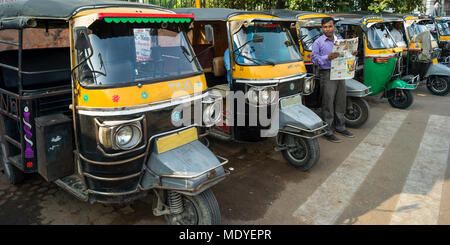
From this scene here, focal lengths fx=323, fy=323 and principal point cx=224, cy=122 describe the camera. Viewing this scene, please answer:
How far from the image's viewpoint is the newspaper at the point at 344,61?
551 centimetres

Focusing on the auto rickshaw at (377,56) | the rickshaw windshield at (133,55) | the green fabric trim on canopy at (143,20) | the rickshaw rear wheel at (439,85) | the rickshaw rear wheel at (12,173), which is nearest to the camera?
the green fabric trim on canopy at (143,20)

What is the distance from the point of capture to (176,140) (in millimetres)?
3336

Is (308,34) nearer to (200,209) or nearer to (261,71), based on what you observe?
(261,71)

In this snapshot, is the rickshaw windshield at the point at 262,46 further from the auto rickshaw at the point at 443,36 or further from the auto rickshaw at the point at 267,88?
the auto rickshaw at the point at 443,36

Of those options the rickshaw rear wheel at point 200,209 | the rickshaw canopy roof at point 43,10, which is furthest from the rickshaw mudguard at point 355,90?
the rickshaw canopy roof at point 43,10

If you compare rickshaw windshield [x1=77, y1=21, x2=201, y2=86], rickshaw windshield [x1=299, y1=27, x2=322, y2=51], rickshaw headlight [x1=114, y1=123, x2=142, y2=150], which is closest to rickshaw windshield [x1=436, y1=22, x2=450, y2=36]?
rickshaw windshield [x1=299, y1=27, x2=322, y2=51]

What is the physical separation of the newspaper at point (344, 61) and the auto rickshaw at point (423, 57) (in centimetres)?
352

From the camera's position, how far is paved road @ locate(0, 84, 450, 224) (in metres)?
3.74

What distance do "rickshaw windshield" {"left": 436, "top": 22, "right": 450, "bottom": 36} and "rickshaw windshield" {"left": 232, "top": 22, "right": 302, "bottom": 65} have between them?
11674 mm

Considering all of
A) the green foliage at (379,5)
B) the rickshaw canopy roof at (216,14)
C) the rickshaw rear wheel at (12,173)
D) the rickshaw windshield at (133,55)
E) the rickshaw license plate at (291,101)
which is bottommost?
the rickshaw rear wheel at (12,173)

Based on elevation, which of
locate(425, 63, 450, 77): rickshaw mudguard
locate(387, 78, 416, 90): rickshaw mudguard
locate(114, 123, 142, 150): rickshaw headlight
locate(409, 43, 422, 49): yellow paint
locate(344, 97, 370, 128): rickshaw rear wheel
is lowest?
locate(344, 97, 370, 128): rickshaw rear wheel

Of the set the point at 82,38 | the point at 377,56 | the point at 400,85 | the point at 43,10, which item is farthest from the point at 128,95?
the point at 400,85

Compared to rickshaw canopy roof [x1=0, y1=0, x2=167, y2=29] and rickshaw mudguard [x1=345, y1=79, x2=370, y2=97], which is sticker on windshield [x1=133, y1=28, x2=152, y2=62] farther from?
rickshaw mudguard [x1=345, y1=79, x2=370, y2=97]

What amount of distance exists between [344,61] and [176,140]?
3.69 metres
